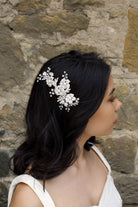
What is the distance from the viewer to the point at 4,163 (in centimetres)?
178

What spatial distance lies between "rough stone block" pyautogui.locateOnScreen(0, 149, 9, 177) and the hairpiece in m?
0.79

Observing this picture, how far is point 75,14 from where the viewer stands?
1.60 m

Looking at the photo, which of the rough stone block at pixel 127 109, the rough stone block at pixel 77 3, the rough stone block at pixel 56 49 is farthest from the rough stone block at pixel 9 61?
the rough stone block at pixel 127 109

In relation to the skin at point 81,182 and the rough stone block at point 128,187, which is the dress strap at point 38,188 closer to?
the skin at point 81,182

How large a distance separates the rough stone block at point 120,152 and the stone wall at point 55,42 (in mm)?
119

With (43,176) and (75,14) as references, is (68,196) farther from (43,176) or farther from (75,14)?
(75,14)

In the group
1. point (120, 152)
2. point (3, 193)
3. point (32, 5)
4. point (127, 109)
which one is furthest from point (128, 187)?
point (32, 5)

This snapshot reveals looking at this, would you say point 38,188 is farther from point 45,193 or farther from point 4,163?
point 4,163

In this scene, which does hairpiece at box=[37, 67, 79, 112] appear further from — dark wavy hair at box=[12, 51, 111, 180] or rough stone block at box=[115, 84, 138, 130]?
rough stone block at box=[115, 84, 138, 130]

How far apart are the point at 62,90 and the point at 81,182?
0.49 m

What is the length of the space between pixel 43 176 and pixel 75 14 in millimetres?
967

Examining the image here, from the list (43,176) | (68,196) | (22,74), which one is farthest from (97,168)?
(22,74)

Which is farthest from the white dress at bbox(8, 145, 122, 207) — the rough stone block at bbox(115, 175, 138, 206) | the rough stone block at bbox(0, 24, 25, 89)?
the rough stone block at bbox(0, 24, 25, 89)

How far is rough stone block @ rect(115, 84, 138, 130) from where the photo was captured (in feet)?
5.67
